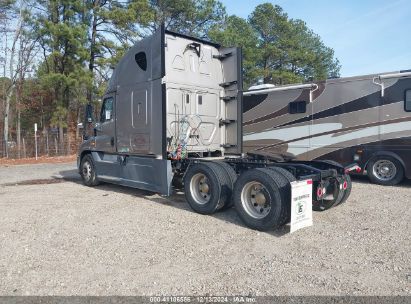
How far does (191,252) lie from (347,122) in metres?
7.67

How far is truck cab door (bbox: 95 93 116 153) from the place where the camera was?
9477 mm

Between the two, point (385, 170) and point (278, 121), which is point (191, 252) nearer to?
point (385, 170)

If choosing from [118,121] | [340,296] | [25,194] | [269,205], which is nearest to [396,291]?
[340,296]

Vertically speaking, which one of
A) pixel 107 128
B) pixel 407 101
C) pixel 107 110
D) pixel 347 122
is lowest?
pixel 107 128

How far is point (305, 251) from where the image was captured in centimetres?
502

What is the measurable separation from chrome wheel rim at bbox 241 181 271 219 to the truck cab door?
4464mm

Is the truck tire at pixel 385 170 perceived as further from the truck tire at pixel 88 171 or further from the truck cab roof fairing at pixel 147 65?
the truck tire at pixel 88 171

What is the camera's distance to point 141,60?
27.6 ft

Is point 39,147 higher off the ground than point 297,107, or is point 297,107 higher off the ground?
point 297,107

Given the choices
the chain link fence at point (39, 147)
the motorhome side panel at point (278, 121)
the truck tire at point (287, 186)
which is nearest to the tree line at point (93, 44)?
the chain link fence at point (39, 147)

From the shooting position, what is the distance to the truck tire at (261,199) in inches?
224

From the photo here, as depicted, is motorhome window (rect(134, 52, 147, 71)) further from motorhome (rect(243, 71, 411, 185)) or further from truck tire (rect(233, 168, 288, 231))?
motorhome (rect(243, 71, 411, 185))

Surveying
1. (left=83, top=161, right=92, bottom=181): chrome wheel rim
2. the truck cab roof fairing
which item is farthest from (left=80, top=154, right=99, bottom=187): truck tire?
the truck cab roof fairing

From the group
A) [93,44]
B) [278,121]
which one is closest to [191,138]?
[278,121]
